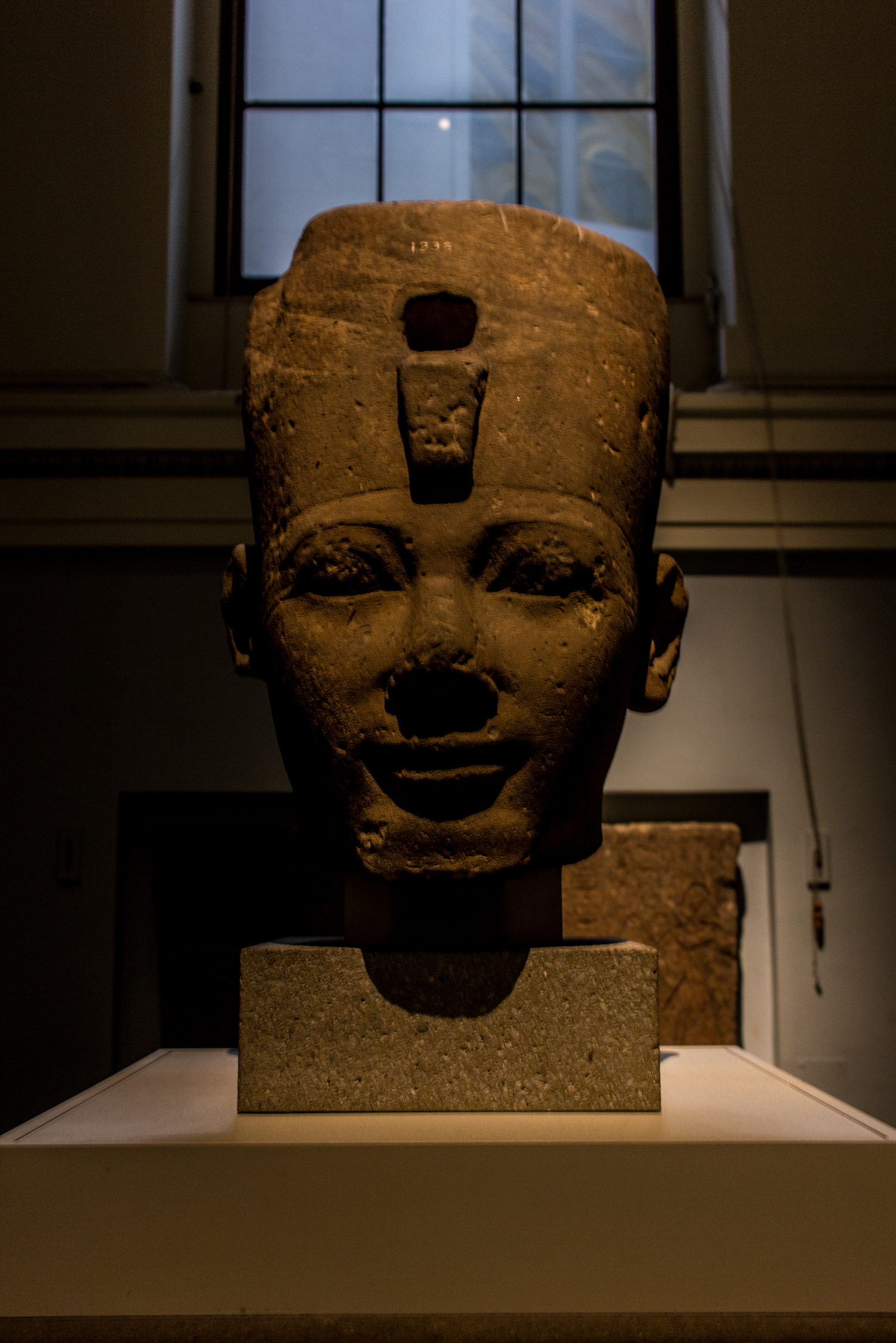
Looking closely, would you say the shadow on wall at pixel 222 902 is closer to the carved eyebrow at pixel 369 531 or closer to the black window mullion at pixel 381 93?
the carved eyebrow at pixel 369 531

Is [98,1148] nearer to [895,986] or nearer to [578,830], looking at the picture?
[578,830]

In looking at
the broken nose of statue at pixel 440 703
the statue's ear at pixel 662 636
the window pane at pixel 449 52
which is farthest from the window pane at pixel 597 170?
the broken nose of statue at pixel 440 703

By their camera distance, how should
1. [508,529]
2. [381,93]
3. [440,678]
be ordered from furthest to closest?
1. [381,93]
2. [508,529]
3. [440,678]

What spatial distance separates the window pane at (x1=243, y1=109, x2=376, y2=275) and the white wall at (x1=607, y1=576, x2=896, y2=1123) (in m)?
1.71

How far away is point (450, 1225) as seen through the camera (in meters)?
1.68

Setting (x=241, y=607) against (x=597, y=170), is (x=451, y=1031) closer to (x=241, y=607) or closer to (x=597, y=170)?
(x=241, y=607)

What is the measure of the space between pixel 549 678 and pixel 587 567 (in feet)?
0.69

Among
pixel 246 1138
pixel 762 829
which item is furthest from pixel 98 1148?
pixel 762 829

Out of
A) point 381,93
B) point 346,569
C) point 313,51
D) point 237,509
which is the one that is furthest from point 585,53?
A: point 346,569

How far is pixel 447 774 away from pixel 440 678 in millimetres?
166

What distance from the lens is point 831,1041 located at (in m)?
3.22

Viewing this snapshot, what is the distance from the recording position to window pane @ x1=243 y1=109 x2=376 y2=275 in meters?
3.75

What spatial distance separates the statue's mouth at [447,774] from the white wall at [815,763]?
1377 mm

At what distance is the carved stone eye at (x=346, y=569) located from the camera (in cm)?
205
